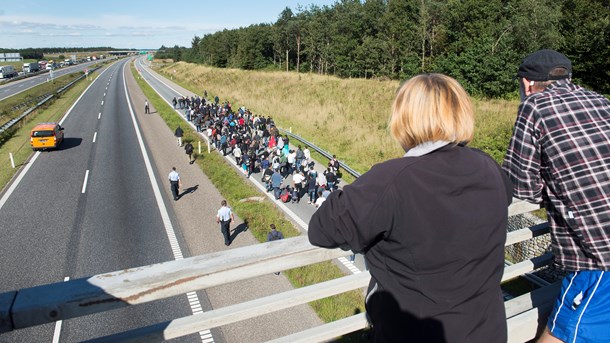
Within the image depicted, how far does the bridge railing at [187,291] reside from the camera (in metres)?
1.54

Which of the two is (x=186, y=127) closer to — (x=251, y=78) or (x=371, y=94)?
(x=371, y=94)

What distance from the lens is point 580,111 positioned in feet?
7.10

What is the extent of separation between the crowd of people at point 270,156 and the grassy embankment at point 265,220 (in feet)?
2.91

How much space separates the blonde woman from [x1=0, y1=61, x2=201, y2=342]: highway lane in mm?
9059

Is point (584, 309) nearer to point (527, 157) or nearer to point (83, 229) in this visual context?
point (527, 157)

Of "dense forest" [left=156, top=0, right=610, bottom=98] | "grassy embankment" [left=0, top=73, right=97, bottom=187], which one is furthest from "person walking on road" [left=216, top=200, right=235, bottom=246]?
"dense forest" [left=156, top=0, right=610, bottom=98]

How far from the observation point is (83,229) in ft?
52.5

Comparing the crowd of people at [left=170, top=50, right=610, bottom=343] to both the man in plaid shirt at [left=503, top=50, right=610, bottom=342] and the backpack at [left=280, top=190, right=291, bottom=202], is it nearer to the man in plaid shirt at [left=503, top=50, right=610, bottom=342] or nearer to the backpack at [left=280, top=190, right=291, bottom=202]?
the man in plaid shirt at [left=503, top=50, right=610, bottom=342]

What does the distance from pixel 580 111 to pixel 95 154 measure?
29.5 meters

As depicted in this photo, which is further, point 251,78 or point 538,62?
point 251,78

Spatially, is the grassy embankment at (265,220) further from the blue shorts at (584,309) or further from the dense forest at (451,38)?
the dense forest at (451,38)

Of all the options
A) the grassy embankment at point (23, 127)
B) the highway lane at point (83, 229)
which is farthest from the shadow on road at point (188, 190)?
the grassy embankment at point (23, 127)

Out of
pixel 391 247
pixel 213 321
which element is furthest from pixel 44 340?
pixel 391 247

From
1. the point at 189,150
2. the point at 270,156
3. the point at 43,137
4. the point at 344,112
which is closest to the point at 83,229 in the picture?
the point at 189,150
